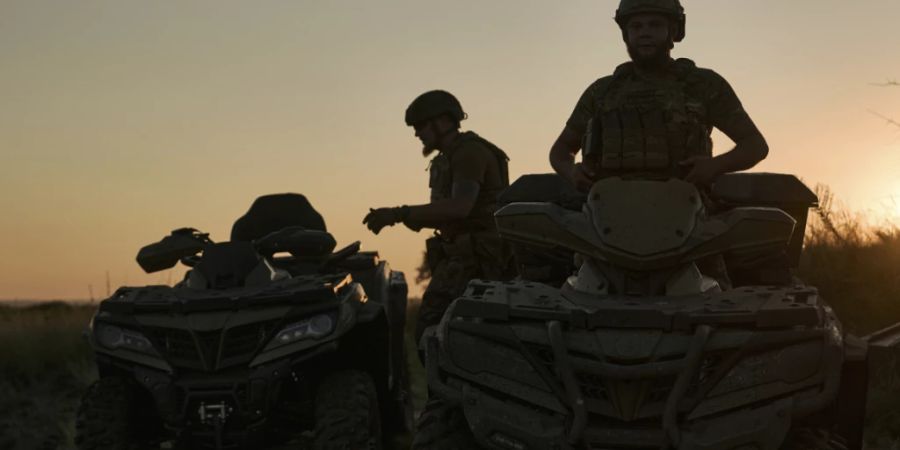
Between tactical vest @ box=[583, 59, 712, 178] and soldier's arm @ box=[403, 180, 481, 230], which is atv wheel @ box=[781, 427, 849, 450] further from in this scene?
soldier's arm @ box=[403, 180, 481, 230]

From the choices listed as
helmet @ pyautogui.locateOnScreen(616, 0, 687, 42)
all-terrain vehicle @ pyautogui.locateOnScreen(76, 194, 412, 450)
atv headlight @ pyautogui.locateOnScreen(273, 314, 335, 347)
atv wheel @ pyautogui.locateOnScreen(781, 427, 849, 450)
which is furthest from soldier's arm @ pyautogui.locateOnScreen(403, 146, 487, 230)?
atv wheel @ pyautogui.locateOnScreen(781, 427, 849, 450)

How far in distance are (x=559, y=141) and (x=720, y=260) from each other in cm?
161

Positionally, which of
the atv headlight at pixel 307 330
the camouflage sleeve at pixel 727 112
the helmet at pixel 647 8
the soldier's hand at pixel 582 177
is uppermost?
the helmet at pixel 647 8

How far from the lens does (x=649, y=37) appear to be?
697 cm

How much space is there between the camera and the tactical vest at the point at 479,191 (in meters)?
9.84

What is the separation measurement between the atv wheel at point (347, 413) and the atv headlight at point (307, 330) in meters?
0.28

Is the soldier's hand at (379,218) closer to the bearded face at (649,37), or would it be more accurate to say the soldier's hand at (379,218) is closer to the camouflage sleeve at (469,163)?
the camouflage sleeve at (469,163)

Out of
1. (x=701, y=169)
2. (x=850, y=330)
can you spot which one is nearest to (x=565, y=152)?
(x=701, y=169)


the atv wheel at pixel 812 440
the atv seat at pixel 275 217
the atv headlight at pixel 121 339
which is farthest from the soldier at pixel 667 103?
the atv seat at pixel 275 217

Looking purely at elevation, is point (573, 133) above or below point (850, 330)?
above

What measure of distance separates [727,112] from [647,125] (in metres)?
1.00

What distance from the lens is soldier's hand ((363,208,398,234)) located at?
368 inches

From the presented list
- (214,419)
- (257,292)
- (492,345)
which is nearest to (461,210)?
(257,292)

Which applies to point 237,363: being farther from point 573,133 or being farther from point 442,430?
point 442,430
